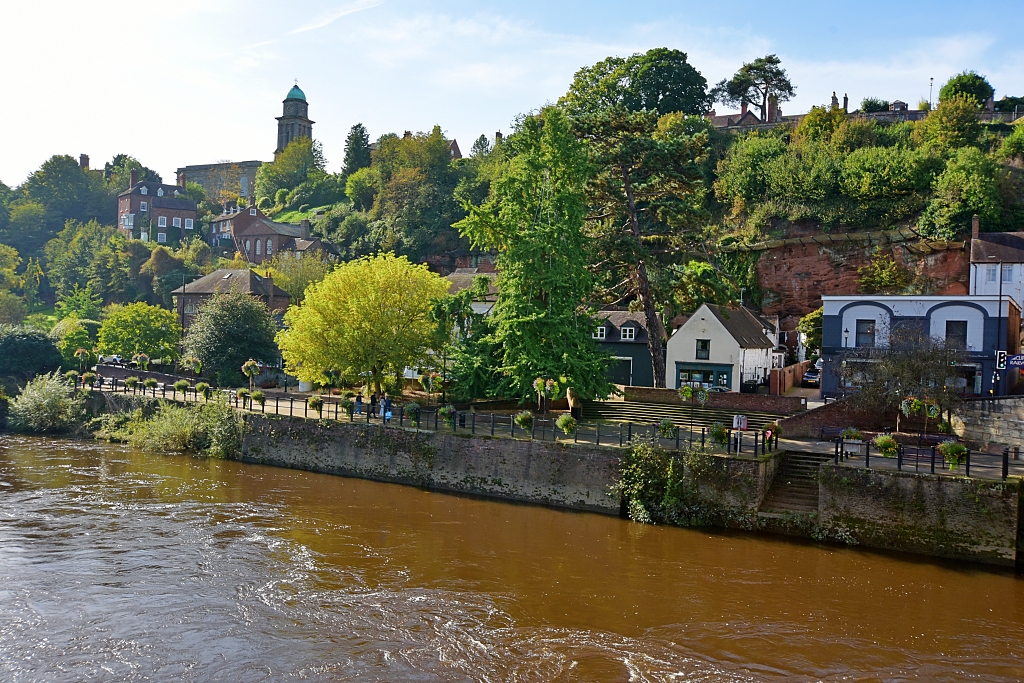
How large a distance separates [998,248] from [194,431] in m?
43.9

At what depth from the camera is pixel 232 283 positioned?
63.2 m

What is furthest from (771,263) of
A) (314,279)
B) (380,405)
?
(314,279)

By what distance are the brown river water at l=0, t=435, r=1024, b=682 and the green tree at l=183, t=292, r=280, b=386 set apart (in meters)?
20.2

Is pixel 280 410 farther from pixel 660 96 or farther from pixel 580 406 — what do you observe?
pixel 660 96

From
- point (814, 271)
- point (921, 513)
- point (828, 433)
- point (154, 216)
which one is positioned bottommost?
point (921, 513)

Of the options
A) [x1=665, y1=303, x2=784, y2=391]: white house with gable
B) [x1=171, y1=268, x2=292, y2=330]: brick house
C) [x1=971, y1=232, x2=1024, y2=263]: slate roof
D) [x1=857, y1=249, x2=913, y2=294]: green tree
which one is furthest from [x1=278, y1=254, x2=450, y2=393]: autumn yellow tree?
[x1=971, y1=232, x2=1024, y2=263]: slate roof

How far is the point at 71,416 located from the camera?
40.6 meters

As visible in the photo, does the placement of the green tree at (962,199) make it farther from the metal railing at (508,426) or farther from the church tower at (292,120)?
the church tower at (292,120)

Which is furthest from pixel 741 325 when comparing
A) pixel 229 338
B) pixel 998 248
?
pixel 229 338

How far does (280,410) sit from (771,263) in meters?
33.9

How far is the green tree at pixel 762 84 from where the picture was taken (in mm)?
77812

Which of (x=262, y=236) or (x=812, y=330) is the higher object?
(x=262, y=236)

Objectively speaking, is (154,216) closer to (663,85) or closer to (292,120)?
(292,120)

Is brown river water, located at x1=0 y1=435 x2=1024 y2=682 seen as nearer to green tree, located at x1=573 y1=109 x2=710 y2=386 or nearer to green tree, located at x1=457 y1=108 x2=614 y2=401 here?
green tree, located at x1=457 y1=108 x2=614 y2=401
